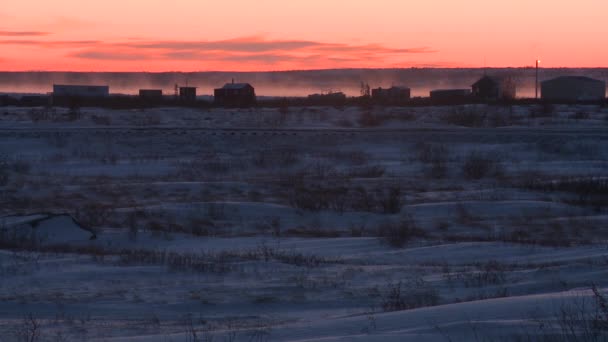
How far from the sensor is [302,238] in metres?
14.6

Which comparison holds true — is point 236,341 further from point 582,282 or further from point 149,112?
point 149,112

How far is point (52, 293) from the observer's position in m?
9.09

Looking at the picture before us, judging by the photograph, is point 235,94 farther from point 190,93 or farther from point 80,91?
point 80,91

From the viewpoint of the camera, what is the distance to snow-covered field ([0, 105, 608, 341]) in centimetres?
752

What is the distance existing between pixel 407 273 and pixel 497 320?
367 cm

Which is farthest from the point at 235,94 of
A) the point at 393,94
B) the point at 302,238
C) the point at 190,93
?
the point at 302,238

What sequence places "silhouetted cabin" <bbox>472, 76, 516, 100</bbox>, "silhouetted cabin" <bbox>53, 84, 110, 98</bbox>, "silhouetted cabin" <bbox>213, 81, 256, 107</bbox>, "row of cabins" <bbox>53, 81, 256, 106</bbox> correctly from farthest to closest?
"silhouetted cabin" <bbox>53, 84, 110, 98</bbox> < "silhouetted cabin" <bbox>472, 76, 516, 100</bbox> < "silhouetted cabin" <bbox>213, 81, 256, 107</bbox> < "row of cabins" <bbox>53, 81, 256, 106</bbox>

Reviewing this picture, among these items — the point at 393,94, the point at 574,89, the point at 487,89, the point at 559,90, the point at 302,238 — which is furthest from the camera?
the point at 393,94

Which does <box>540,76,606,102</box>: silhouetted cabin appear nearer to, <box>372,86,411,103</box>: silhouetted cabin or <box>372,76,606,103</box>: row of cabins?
<box>372,76,606,103</box>: row of cabins

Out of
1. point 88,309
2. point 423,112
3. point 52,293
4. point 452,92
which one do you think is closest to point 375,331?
point 88,309

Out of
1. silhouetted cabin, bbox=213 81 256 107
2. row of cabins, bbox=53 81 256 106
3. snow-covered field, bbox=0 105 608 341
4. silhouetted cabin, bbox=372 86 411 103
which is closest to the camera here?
snow-covered field, bbox=0 105 608 341

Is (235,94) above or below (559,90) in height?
below

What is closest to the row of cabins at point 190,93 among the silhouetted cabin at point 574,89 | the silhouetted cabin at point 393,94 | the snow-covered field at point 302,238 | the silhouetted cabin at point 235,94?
the silhouetted cabin at point 235,94

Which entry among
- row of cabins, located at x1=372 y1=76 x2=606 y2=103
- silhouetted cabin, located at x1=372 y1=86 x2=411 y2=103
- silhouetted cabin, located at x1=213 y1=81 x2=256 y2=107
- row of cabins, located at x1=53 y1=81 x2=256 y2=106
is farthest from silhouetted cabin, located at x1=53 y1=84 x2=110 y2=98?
row of cabins, located at x1=372 y1=76 x2=606 y2=103
